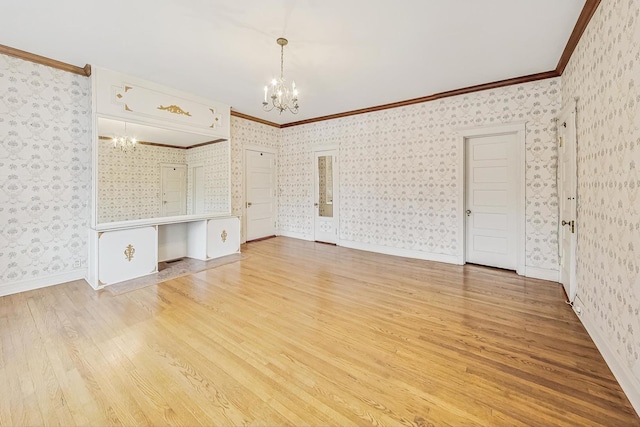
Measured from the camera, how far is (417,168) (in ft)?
15.6

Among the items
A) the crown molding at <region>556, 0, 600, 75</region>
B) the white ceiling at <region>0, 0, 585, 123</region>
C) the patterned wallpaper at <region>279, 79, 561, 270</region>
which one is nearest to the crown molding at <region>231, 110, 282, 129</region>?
the patterned wallpaper at <region>279, 79, 561, 270</region>

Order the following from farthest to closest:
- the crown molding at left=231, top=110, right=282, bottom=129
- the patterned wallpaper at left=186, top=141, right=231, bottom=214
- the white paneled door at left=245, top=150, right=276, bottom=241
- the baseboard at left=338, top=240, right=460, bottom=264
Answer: the white paneled door at left=245, top=150, right=276, bottom=241 → the crown molding at left=231, top=110, right=282, bottom=129 → the patterned wallpaper at left=186, top=141, right=231, bottom=214 → the baseboard at left=338, top=240, right=460, bottom=264

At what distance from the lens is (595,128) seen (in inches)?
89.5

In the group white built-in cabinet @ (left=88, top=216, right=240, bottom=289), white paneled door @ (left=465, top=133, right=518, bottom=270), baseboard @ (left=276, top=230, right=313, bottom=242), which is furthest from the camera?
baseboard @ (left=276, top=230, right=313, bottom=242)

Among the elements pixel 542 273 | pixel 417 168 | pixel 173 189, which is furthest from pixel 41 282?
pixel 542 273

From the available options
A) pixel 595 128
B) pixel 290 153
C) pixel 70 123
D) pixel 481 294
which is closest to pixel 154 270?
pixel 70 123

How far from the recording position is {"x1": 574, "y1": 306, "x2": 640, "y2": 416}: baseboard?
1545mm

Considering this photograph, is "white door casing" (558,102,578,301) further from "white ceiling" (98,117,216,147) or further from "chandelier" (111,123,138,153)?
"chandelier" (111,123,138,153)

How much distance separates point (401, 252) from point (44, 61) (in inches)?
231

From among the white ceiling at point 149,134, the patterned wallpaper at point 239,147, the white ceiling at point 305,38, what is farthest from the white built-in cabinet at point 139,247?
the white ceiling at point 305,38

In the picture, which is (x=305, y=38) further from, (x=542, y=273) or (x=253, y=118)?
(x=542, y=273)

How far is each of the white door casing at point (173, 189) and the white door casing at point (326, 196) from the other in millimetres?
2800

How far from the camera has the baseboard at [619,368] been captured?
154 centimetres

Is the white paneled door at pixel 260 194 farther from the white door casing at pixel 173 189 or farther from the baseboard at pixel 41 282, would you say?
the baseboard at pixel 41 282
